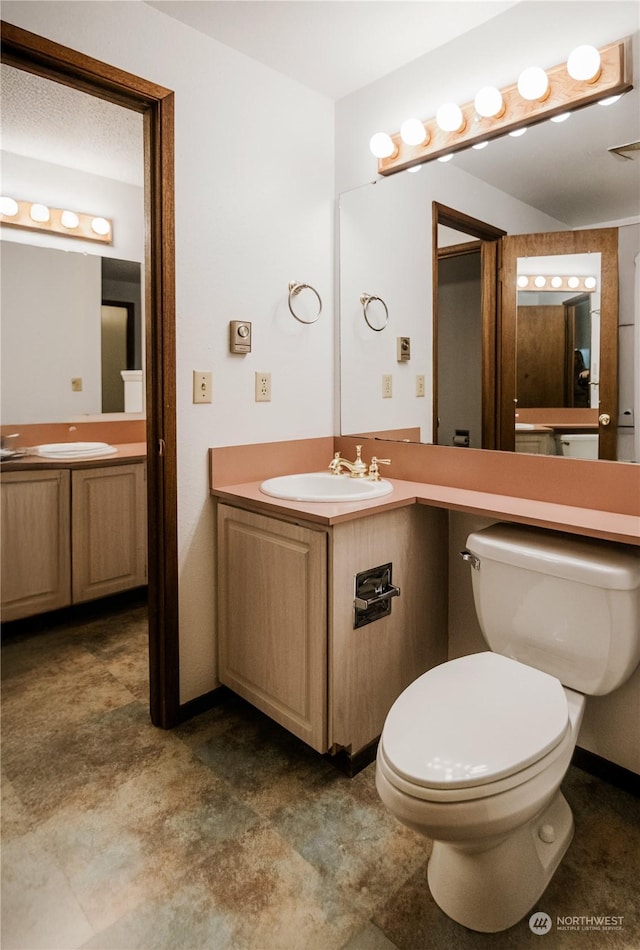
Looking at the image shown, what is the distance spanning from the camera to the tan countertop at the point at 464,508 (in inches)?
53.6

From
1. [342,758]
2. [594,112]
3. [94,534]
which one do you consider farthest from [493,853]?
[94,534]

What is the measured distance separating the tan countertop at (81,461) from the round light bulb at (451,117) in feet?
5.71

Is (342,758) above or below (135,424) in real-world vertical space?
below

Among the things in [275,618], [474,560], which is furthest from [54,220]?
[474,560]

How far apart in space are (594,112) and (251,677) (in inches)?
76.6

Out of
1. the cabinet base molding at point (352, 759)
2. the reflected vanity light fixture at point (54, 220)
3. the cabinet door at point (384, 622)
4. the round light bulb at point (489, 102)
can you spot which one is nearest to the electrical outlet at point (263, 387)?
the cabinet door at point (384, 622)

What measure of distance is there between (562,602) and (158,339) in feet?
4.49

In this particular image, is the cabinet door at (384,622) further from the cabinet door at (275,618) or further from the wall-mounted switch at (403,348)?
the wall-mounted switch at (403,348)

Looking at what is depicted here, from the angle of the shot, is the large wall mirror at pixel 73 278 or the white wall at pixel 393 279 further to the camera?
the large wall mirror at pixel 73 278

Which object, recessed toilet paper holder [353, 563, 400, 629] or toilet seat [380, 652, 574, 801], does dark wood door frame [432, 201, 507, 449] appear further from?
toilet seat [380, 652, 574, 801]

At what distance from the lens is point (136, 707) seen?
77.3 inches

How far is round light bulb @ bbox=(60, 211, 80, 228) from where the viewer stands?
8.23 ft

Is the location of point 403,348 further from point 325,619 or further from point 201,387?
point 325,619

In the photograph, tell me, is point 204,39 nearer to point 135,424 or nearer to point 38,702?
point 135,424
